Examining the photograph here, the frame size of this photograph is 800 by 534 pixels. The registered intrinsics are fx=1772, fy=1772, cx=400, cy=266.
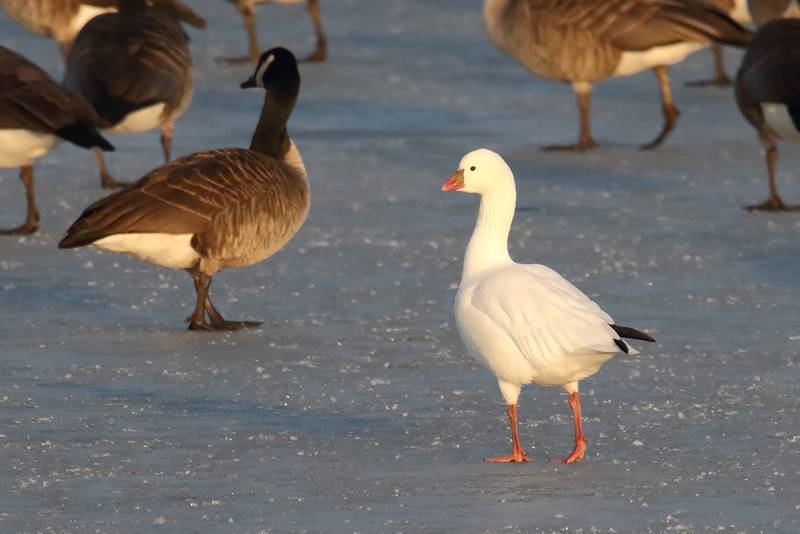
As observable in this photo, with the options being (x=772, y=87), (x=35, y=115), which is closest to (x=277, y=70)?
(x=35, y=115)

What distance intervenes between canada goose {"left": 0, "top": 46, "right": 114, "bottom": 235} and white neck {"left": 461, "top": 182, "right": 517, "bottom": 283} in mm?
4806

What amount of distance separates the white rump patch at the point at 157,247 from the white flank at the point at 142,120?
3705 mm

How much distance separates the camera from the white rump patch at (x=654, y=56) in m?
15.5

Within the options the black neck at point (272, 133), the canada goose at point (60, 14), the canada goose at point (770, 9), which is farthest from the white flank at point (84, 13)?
the black neck at point (272, 133)

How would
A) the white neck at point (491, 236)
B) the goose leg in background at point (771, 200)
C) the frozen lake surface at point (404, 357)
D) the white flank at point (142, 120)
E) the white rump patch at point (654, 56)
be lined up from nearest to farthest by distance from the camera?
the frozen lake surface at point (404, 357), the white neck at point (491, 236), the goose leg in background at point (771, 200), the white flank at point (142, 120), the white rump patch at point (654, 56)

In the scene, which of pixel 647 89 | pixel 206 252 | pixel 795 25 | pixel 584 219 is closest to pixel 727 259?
pixel 584 219

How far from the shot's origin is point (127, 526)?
597 centimetres

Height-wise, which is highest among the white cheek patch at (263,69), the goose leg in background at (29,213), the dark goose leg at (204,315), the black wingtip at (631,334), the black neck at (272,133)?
the black wingtip at (631,334)

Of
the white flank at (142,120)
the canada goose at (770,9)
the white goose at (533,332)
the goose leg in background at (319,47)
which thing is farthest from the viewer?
the goose leg in background at (319,47)

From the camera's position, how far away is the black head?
35.9 ft

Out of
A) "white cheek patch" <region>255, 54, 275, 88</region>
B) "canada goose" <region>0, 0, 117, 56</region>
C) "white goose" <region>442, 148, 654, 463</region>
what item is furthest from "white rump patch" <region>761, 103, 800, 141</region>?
"canada goose" <region>0, 0, 117, 56</region>

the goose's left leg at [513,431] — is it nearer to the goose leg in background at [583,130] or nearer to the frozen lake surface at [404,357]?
the frozen lake surface at [404,357]

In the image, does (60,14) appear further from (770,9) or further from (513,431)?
(513,431)

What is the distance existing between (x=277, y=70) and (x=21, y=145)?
208cm
